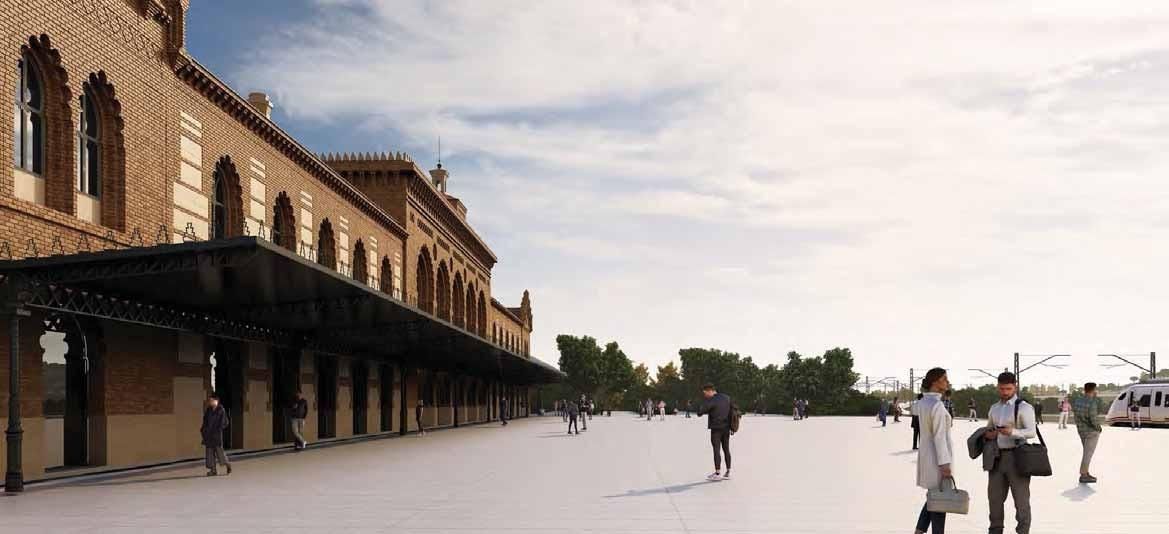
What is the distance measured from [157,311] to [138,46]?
5.59m

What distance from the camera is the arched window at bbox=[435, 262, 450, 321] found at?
56938 mm

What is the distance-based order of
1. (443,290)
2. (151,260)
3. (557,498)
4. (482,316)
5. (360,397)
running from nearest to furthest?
(557,498)
(151,260)
(360,397)
(443,290)
(482,316)

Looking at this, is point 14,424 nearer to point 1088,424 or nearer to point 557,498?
point 557,498

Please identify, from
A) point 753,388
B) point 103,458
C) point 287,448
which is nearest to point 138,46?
point 103,458

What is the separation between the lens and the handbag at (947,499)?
8859 millimetres

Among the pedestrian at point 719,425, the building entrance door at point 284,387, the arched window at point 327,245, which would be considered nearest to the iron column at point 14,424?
the pedestrian at point 719,425

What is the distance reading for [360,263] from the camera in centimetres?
4084

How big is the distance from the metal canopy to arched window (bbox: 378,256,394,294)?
8048mm

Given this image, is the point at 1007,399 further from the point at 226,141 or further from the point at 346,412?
the point at 346,412

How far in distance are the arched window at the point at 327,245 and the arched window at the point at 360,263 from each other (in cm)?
304

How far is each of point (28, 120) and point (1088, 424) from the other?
18.4 metres

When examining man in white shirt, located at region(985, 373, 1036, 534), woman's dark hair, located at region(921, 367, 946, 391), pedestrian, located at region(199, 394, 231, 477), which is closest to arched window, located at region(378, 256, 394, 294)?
pedestrian, located at region(199, 394, 231, 477)

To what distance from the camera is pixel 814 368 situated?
474ft

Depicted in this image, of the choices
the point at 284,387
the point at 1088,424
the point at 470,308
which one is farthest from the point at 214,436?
the point at 470,308
